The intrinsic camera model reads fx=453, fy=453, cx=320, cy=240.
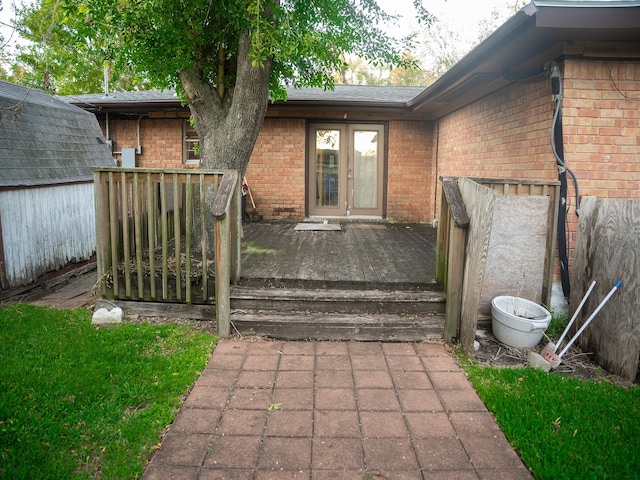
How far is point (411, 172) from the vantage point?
31.6 feet

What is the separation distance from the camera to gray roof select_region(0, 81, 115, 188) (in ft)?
17.1

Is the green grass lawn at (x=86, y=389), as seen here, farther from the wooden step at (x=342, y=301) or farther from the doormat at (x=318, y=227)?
the doormat at (x=318, y=227)

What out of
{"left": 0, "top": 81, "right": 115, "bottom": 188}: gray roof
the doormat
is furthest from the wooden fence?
{"left": 0, "top": 81, "right": 115, "bottom": 188}: gray roof

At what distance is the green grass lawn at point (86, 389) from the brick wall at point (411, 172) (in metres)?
6.44

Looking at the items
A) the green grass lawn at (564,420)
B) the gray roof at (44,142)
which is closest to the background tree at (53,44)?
the gray roof at (44,142)

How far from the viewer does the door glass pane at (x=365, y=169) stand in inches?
380

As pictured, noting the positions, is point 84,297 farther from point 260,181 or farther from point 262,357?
point 260,181

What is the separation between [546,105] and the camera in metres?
4.63

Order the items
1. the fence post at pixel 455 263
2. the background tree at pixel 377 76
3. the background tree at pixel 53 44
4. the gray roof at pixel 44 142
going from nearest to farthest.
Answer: the background tree at pixel 53 44
the fence post at pixel 455 263
the gray roof at pixel 44 142
the background tree at pixel 377 76

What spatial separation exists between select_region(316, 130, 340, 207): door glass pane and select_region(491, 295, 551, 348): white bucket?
19.6ft

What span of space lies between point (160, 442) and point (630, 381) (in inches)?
128

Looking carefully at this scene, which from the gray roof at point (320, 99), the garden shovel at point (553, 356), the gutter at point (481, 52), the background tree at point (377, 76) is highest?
the background tree at point (377, 76)

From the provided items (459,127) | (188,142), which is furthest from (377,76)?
(459,127)

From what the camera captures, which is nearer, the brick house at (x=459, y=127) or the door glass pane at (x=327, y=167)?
the brick house at (x=459, y=127)
